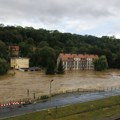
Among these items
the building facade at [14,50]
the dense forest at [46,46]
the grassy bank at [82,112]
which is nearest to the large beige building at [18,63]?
the dense forest at [46,46]

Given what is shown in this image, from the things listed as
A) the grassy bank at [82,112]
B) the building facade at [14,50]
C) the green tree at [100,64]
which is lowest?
the grassy bank at [82,112]

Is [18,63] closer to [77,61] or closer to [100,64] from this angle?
[77,61]

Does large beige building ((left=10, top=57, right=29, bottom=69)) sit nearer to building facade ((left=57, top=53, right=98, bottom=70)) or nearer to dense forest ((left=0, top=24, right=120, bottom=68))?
dense forest ((left=0, top=24, right=120, bottom=68))

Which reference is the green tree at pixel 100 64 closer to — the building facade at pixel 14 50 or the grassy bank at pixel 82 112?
the building facade at pixel 14 50

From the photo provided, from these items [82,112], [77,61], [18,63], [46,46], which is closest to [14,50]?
[46,46]

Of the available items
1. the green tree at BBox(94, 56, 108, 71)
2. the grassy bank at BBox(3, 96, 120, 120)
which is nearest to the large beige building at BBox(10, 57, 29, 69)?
the green tree at BBox(94, 56, 108, 71)

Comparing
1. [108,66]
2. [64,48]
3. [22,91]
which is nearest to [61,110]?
[22,91]
